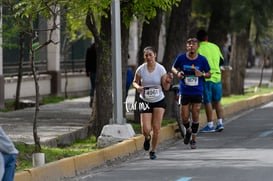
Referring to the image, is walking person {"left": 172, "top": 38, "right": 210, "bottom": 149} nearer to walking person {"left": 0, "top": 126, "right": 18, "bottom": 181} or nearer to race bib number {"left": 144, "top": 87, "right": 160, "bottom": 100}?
race bib number {"left": 144, "top": 87, "right": 160, "bottom": 100}

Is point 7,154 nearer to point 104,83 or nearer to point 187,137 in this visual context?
point 187,137

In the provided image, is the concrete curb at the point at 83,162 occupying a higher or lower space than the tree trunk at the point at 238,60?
lower

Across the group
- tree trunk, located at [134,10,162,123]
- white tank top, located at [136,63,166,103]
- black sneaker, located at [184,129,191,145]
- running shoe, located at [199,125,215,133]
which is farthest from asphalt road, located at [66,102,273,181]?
tree trunk, located at [134,10,162,123]

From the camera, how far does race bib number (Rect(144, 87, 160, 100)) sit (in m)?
14.8

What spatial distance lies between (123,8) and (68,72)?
15.5 meters

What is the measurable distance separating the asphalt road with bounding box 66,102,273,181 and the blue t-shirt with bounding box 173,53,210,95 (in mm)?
1050

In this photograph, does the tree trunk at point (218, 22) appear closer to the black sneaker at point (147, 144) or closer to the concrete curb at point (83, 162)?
the concrete curb at point (83, 162)

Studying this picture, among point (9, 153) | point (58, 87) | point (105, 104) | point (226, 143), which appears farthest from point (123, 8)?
point (58, 87)

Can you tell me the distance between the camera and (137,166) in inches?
555

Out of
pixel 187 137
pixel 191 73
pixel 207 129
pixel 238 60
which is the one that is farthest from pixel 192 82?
pixel 238 60

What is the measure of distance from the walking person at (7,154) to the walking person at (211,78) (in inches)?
396

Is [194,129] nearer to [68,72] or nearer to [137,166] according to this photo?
[137,166]

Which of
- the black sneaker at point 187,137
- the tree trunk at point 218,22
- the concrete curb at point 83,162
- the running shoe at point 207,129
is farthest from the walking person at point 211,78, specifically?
the tree trunk at point 218,22

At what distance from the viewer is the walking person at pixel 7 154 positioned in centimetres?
820
